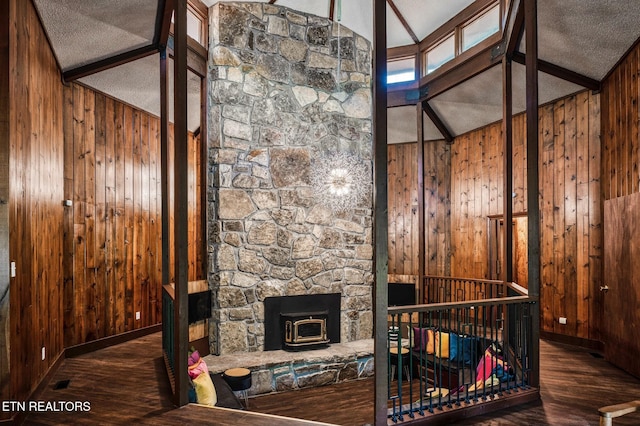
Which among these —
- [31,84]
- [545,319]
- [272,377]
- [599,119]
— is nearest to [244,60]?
[31,84]

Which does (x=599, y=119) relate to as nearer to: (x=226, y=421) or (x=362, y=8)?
(x=362, y=8)

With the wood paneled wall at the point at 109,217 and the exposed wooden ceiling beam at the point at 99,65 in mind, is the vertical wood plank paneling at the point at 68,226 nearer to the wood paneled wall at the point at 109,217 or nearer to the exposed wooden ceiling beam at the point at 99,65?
the wood paneled wall at the point at 109,217

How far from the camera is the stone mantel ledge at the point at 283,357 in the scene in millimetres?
4617

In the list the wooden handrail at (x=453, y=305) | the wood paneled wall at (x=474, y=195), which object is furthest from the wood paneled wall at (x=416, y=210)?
the wooden handrail at (x=453, y=305)

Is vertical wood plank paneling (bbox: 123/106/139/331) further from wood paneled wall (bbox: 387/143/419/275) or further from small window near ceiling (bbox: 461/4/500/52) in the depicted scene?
small window near ceiling (bbox: 461/4/500/52)

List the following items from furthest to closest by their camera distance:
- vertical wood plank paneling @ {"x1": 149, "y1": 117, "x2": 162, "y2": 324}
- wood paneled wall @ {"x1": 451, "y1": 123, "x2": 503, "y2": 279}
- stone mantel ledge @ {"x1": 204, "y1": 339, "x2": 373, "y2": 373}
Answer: wood paneled wall @ {"x1": 451, "y1": 123, "x2": 503, "y2": 279} < vertical wood plank paneling @ {"x1": 149, "y1": 117, "x2": 162, "y2": 324} < stone mantel ledge @ {"x1": 204, "y1": 339, "x2": 373, "y2": 373}

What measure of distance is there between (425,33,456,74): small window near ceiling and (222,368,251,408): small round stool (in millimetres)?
5076

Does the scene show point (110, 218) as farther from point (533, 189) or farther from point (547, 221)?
point (547, 221)

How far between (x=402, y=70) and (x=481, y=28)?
5.13ft

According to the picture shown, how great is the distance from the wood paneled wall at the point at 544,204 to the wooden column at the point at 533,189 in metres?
2.11

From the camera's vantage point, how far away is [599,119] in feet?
16.9

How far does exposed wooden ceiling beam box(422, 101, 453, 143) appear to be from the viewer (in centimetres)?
686

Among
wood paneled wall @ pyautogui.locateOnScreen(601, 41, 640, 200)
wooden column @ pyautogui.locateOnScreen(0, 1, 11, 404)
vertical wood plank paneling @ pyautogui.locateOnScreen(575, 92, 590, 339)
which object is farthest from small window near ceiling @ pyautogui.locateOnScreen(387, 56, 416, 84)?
wooden column @ pyautogui.locateOnScreen(0, 1, 11, 404)

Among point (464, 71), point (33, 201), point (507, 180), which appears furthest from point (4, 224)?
point (464, 71)
